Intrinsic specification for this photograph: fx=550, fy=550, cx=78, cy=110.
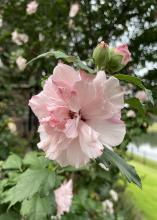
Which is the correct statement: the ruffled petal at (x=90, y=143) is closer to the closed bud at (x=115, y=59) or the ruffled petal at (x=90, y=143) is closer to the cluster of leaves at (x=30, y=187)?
the closed bud at (x=115, y=59)

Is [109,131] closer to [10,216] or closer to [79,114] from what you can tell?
[79,114]

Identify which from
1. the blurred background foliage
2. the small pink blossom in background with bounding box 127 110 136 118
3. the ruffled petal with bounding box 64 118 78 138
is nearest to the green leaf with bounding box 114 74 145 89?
the ruffled petal with bounding box 64 118 78 138

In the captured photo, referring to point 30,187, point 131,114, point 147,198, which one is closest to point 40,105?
point 30,187

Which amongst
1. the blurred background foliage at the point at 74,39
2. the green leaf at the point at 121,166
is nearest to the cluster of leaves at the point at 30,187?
the green leaf at the point at 121,166

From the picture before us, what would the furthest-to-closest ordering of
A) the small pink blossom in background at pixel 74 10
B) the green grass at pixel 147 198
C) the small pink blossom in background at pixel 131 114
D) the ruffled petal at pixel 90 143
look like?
1. the green grass at pixel 147 198
2. the small pink blossom in background at pixel 74 10
3. the small pink blossom in background at pixel 131 114
4. the ruffled petal at pixel 90 143

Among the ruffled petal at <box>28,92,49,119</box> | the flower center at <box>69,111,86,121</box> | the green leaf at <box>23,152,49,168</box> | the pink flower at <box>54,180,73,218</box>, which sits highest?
the ruffled petal at <box>28,92,49,119</box>

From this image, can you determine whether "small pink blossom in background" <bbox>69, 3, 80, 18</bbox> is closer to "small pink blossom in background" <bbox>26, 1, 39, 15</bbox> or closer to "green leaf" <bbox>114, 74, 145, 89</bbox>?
"small pink blossom in background" <bbox>26, 1, 39, 15</bbox>

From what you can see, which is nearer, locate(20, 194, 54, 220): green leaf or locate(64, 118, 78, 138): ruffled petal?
locate(64, 118, 78, 138): ruffled petal
